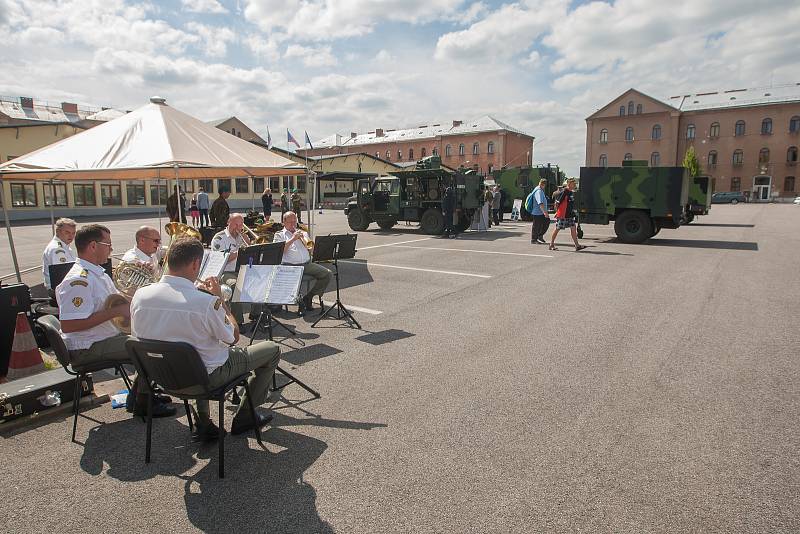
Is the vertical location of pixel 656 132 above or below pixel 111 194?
above

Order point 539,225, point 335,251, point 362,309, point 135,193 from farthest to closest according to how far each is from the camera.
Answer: point 135,193
point 539,225
point 362,309
point 335,251

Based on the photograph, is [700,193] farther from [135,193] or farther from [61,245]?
[135,193]

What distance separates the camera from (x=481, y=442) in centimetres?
362

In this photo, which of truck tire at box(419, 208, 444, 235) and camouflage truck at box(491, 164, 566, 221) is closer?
truck tire at box(419, 208, 444, 235)

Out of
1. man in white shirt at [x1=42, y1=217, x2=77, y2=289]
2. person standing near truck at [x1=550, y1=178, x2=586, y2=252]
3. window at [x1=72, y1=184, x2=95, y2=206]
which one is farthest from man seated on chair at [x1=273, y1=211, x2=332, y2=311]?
window at [x1=72, y1=184, x2=95, y2=206]

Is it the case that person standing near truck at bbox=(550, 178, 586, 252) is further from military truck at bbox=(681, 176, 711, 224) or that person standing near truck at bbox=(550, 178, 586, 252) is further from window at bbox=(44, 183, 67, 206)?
window at bbox=(44, 183, 67, 206)

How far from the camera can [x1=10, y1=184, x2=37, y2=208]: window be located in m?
29.9

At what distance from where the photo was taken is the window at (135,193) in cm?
3566

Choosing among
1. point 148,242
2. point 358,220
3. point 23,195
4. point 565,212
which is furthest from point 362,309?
point 23,195

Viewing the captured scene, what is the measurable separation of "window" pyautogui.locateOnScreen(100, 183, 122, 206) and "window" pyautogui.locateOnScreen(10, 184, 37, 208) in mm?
3954

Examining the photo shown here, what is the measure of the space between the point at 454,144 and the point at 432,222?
67833 millimetres

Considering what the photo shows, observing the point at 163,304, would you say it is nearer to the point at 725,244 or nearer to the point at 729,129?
the point at 725,244

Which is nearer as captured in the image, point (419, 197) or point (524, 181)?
point (419, 197)

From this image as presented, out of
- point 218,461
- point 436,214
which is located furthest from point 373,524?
point 436,214
